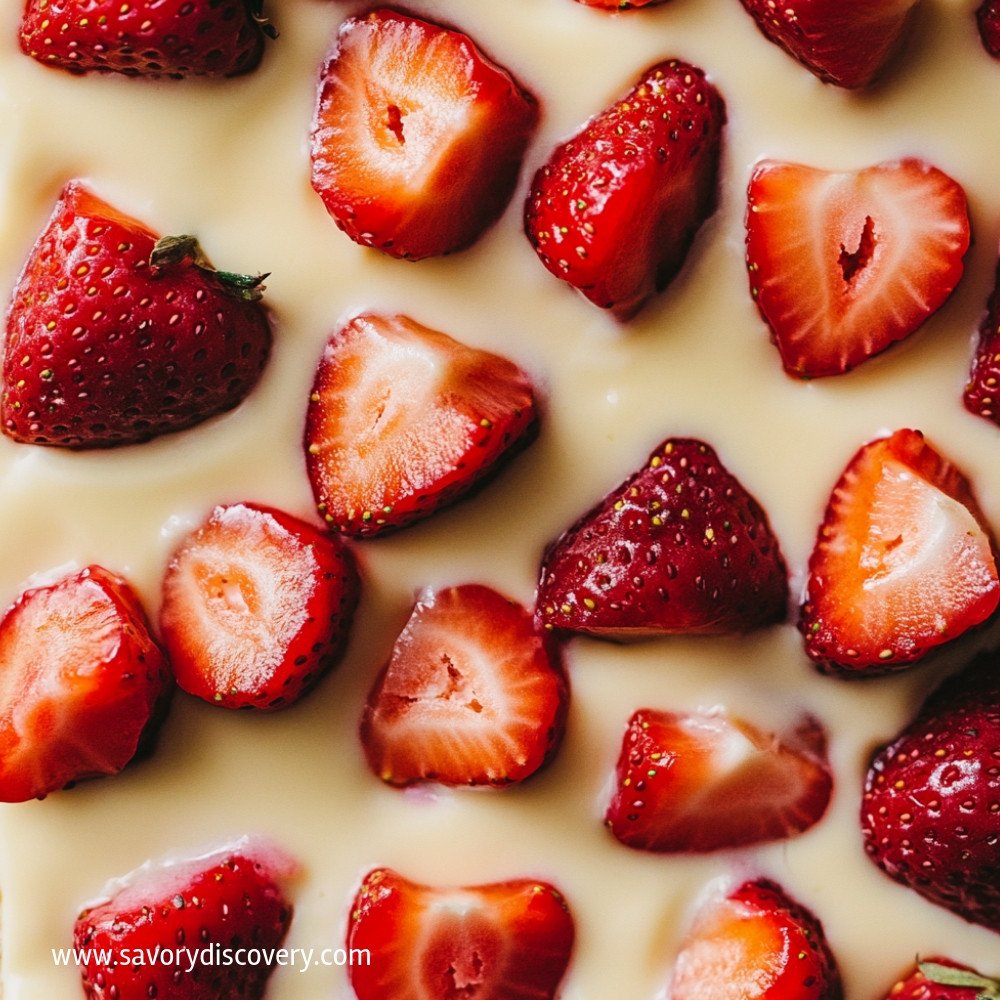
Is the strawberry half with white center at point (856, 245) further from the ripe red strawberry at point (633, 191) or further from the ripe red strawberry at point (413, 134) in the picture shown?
the ripe red strawberry at point (413, 134)

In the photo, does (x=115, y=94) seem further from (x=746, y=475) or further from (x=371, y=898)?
(x=371, y=898)

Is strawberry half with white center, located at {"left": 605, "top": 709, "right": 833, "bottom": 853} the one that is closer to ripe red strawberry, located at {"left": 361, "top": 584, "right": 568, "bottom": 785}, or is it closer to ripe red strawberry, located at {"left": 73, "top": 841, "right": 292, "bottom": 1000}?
ripe red strawberry, located at {"left": 361, "top": 584, "right": 568, "bottom": 785}

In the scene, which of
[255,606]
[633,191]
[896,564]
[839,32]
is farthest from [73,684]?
[839,32]

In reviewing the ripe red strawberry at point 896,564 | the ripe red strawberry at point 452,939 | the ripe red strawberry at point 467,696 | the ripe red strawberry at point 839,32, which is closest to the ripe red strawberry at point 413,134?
the ripe red strawberry at point 839,32

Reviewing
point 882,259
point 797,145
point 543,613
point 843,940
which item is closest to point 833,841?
point 843,940

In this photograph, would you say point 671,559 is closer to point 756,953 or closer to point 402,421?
point 402,421

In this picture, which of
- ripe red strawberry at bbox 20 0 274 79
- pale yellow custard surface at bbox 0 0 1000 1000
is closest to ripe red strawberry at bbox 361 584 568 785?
pale yellow custard surface at bbox 0 0 1000 1000
